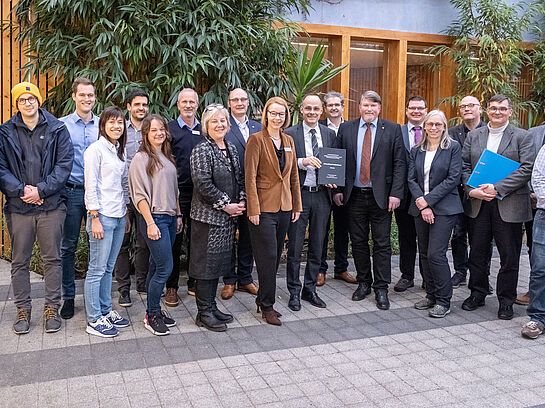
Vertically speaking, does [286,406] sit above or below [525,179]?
below

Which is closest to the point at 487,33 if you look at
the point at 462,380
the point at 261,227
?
the point at 261,227

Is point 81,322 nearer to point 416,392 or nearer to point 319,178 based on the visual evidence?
point 319,178

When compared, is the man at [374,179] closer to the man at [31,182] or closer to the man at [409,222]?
the man at [409,222]

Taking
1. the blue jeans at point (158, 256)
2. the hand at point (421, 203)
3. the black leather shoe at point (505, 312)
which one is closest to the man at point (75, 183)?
the blue jeans at point (158, 256)

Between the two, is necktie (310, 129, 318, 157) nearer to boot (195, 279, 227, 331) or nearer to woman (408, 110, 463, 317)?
woman (408, 110, 463, 317)

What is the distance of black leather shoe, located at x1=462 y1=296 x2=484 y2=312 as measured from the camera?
556 centimetres

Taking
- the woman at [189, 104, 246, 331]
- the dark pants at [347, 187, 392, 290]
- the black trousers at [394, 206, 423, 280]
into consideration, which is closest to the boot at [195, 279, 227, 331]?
the woman at [189, 104, 246, 331]

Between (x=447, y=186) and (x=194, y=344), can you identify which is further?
(x=447, y=186)

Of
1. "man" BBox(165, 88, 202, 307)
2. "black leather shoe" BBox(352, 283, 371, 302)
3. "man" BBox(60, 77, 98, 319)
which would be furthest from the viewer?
"black leather shoe" BBox(352, 283, 371, 302)

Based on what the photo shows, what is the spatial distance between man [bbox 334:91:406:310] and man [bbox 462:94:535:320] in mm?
672

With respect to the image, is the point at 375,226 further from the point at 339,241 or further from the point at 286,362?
the point at 286,362

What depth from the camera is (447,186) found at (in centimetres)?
529

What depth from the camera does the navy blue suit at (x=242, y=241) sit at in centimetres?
550

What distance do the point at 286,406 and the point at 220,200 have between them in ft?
5.87
